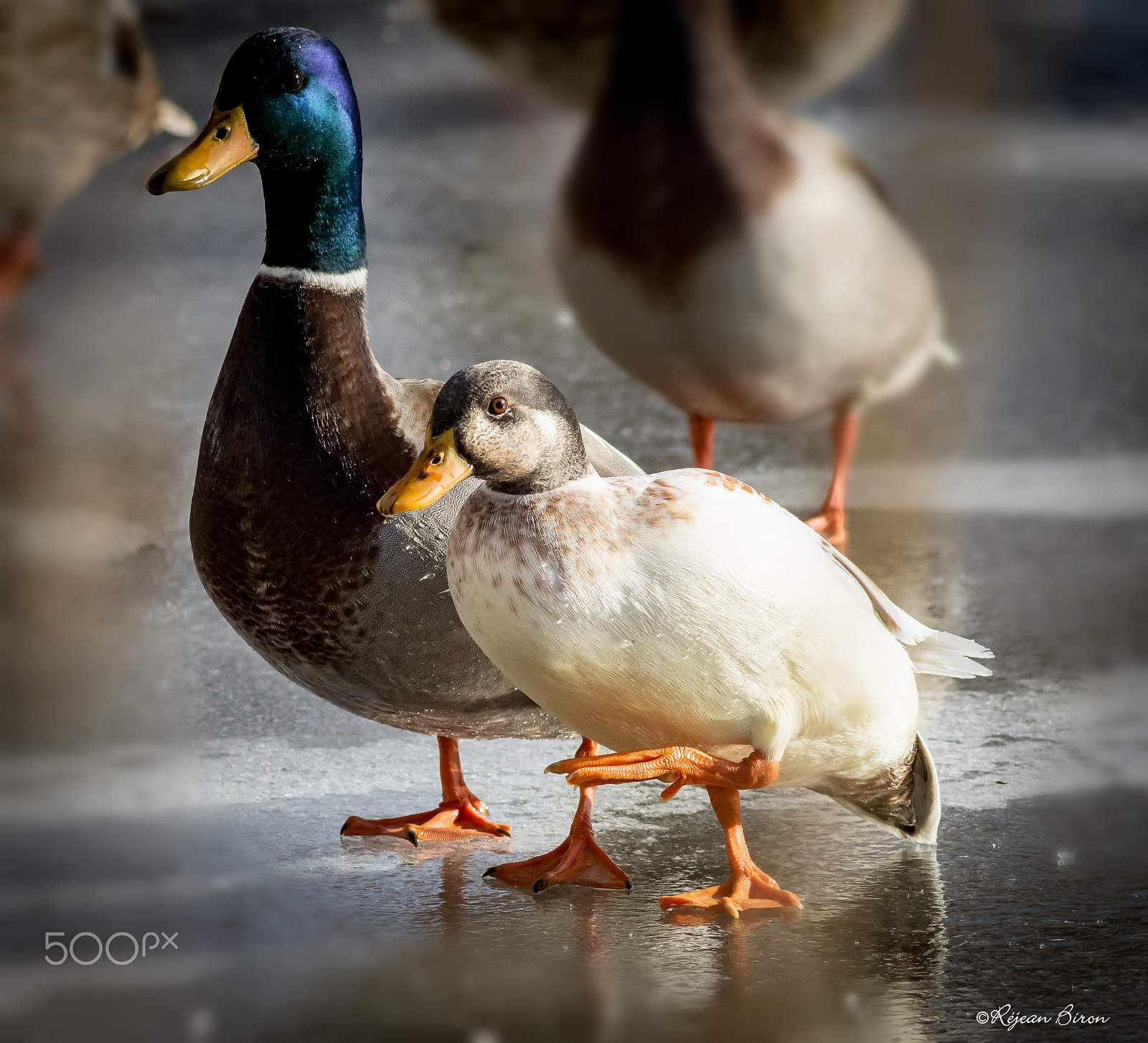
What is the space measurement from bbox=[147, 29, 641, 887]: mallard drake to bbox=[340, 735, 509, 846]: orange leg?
169 mm

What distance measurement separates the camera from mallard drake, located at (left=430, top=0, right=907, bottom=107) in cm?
200

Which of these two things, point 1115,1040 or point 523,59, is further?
point 523,59

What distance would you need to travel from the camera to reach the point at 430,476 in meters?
1.27

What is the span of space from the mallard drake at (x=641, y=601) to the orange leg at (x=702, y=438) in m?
0.84

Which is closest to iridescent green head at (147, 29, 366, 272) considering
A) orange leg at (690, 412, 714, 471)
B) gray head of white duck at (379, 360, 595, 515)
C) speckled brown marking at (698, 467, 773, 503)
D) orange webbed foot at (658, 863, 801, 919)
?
gray head of white duck at (379, 360, 595, 515)

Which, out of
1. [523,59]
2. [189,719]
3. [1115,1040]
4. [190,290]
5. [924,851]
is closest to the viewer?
[1115,1040]

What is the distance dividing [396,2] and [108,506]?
3.22 ft

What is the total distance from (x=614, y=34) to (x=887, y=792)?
1104 mm

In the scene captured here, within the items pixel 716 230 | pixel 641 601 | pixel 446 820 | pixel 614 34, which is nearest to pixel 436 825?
pixel 446 820

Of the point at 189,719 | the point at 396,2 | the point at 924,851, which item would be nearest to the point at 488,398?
the point at 924,851

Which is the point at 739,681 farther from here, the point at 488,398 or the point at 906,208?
the point at 906,208

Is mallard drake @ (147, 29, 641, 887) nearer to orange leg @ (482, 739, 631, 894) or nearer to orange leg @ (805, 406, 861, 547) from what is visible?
orange leg @ (482, 739, 631, 894)

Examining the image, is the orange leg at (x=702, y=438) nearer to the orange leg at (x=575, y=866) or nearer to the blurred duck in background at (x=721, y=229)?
the blurred duck in background at (x=721, y=229)

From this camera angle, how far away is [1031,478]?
8.77 ft
